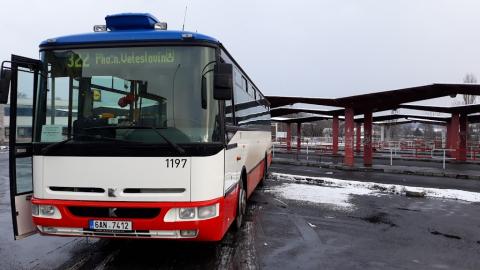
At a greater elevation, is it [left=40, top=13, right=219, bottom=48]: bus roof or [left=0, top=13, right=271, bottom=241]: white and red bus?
[left=40, top=13, right=219, bottom=48]: bus roof

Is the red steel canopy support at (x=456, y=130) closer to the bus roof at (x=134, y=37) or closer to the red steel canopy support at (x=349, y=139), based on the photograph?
the red steel canopy support at (x=349, y=139)

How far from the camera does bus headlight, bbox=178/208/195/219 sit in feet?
17.0

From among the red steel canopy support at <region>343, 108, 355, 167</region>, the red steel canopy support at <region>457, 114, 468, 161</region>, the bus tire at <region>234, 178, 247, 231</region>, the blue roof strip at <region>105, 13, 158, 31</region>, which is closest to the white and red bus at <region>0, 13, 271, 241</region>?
the blue roof strip at <region>105, 13, 158, 31</region>

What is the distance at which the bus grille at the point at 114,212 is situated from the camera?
5.21m

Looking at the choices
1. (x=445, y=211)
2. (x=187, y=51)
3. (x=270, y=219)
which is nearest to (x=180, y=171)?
(x=187, y=51)

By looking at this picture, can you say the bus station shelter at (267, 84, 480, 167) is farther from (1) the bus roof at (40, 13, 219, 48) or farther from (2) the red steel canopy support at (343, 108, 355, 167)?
(1) the bus roof at (40, 13, 219, 48)

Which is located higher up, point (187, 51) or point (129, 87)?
point (187, 51)

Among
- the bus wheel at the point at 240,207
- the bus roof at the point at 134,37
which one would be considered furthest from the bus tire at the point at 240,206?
the bus roof at the point at 134,37

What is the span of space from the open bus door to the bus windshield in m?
0.21

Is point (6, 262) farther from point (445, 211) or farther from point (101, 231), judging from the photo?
point (445, 211)

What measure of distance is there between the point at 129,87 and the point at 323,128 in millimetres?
88526

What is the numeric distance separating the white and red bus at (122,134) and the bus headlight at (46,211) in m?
0.01

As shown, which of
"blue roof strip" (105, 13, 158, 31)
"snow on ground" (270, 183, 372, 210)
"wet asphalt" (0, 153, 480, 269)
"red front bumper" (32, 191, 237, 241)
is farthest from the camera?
"snow on ground" (270, 183, 372, 210)

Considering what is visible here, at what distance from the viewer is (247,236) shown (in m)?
7.24
